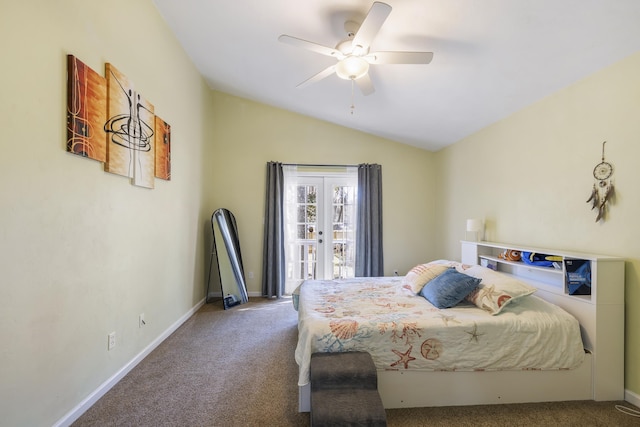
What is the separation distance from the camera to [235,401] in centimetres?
195

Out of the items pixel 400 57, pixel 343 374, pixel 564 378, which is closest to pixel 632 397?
pixel 564 378

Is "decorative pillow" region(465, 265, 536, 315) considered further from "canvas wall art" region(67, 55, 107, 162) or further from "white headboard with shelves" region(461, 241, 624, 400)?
"canvas wall art" region(67, 55, 107, 162)

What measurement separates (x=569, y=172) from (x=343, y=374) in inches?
96.2

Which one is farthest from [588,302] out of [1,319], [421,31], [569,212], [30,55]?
[30,55]

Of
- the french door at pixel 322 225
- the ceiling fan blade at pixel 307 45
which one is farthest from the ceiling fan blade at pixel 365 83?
the french door at pixel 322 225

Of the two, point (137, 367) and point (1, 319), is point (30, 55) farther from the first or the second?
point (137, 367)

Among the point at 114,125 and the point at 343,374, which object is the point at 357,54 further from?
the point at 343,374

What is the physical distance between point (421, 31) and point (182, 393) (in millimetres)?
3252

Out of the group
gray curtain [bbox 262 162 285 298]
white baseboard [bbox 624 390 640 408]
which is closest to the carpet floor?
white baseboard [bbox 624 390 640 408]

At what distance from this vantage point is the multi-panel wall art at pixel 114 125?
1.70m

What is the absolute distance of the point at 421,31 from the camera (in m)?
2.11

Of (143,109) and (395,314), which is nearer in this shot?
(395,314)

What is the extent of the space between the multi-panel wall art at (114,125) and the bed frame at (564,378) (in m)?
2.43

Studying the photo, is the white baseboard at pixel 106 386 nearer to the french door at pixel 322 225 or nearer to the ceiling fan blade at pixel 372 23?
the french door at pixel 322 225
